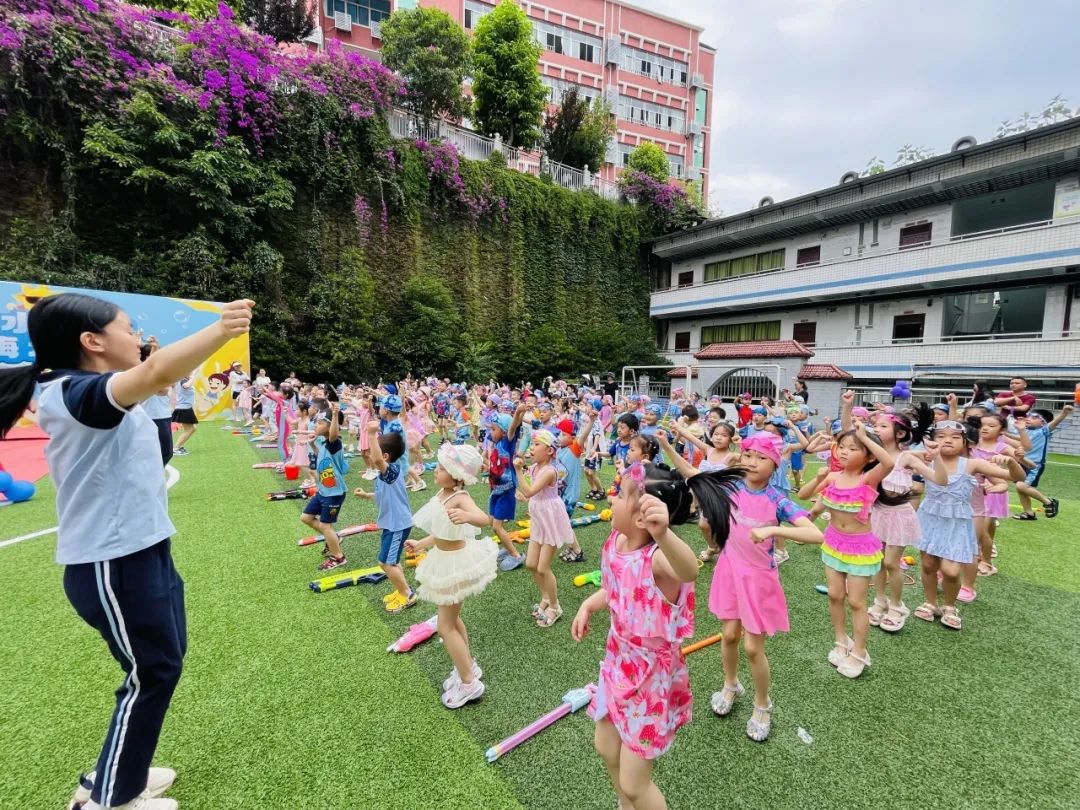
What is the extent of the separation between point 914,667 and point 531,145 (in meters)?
30.0

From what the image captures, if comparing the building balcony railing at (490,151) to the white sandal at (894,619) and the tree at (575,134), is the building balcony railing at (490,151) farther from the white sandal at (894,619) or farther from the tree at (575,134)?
the white sandal at (894,619)

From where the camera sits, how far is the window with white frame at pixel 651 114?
37875 millimetres

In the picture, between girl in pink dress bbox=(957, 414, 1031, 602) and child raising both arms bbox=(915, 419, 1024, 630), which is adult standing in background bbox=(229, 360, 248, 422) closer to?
child raising both arms bbox=(915, 419, 1024, 630)

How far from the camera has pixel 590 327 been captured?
1109 inches

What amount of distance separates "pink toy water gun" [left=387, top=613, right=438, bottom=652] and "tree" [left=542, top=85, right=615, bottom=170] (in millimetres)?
30979

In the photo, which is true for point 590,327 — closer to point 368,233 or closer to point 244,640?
point 368,233

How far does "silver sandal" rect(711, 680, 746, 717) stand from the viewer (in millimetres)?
3391

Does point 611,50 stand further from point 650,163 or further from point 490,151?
point 490,151

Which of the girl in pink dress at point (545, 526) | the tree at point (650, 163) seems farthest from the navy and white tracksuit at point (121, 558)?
the tree at point (650, 163)

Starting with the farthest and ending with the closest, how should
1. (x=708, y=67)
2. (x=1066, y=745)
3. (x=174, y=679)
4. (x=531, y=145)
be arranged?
1. (x=708, y=67)
2. (x=531, y=145)
3. (x=1066, y=745)
4. (x=174, y=679)

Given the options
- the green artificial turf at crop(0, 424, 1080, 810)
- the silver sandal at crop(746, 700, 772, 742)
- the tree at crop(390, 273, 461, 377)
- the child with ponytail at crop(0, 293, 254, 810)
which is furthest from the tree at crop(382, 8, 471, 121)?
the silver sandal at crop(746, 700, 772, 742)

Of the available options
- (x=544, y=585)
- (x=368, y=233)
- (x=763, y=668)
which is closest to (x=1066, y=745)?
(x=763, y=668)

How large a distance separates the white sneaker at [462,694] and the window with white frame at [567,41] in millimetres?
40998

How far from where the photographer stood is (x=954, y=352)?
18.7m
